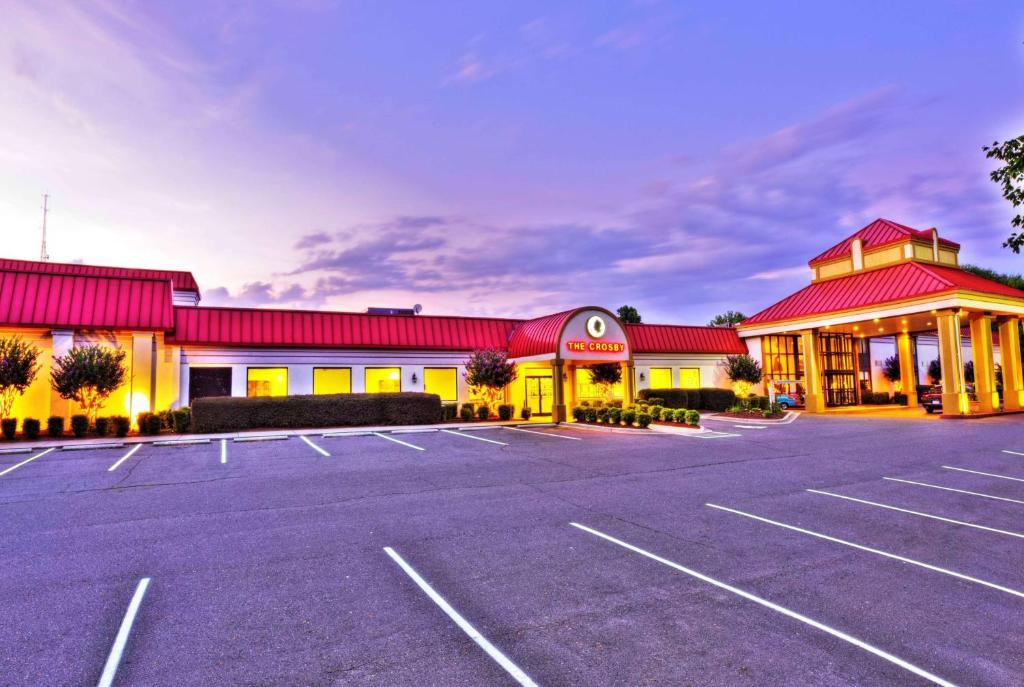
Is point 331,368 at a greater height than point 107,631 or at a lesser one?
greater

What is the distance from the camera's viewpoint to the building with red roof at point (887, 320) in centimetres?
2836

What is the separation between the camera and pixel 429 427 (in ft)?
77.4

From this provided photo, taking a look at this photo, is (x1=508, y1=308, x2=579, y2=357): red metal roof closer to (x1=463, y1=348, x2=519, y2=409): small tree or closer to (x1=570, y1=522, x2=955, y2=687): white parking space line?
(x1=463, y1=348, x2=519, y2=409): small tree

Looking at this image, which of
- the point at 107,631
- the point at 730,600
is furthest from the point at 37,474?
the point at 730,600

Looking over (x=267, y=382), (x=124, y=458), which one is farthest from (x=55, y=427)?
(x=267, y=382)

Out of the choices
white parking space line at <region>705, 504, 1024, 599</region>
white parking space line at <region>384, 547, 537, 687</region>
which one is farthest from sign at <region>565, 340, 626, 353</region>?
white parking space line at <region>384, 547, 537, 687</region>

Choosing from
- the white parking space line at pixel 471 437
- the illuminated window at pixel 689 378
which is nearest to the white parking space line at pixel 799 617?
the white parking space line at pixel 471 437

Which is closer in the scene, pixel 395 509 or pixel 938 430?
pixel 395 509

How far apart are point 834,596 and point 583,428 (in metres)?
18.0

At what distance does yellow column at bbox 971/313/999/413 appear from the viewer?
97.1ft

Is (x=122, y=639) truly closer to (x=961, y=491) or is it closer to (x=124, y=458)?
(x=124, y=458)

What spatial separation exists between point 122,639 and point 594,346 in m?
24.0

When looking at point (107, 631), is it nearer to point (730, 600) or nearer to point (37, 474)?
point (730, 600)

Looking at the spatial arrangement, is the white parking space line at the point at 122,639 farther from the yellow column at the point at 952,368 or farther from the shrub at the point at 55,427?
the yellow column at the point at 952,368
